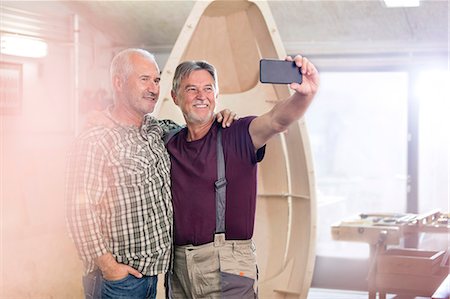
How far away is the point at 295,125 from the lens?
3.37 metres

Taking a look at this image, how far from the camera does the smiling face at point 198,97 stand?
1925mm

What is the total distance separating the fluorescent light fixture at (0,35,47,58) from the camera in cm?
471

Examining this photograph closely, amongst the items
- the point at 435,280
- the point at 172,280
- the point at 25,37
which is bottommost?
the point at 435,280

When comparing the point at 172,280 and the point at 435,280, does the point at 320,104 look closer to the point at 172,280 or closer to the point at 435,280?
the point at 435,280

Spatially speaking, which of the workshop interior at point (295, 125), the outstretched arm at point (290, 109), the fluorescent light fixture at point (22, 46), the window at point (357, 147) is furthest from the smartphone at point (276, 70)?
the window at point (357, 147)

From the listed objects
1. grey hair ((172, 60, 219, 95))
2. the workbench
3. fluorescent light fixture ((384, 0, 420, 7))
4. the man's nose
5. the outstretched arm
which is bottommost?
the workbench

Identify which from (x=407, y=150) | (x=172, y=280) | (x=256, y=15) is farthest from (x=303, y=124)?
(x=407, y=150)

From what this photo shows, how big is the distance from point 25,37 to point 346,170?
296 centimetres

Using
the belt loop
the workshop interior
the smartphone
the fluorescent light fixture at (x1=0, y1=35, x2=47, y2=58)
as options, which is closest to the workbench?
the workshop interior

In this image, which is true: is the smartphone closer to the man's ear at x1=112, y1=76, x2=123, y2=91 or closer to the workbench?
the man's ear at x1=112, y1=76, x2=123, y2=91

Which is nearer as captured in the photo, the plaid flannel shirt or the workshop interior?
the plaid flannel shirt

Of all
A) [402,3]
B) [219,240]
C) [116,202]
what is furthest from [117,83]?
[402,3]

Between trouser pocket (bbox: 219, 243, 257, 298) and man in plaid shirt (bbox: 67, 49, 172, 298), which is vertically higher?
man in plaid shirt (bbox: 67, 49, 172, 298)

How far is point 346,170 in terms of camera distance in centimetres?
606
